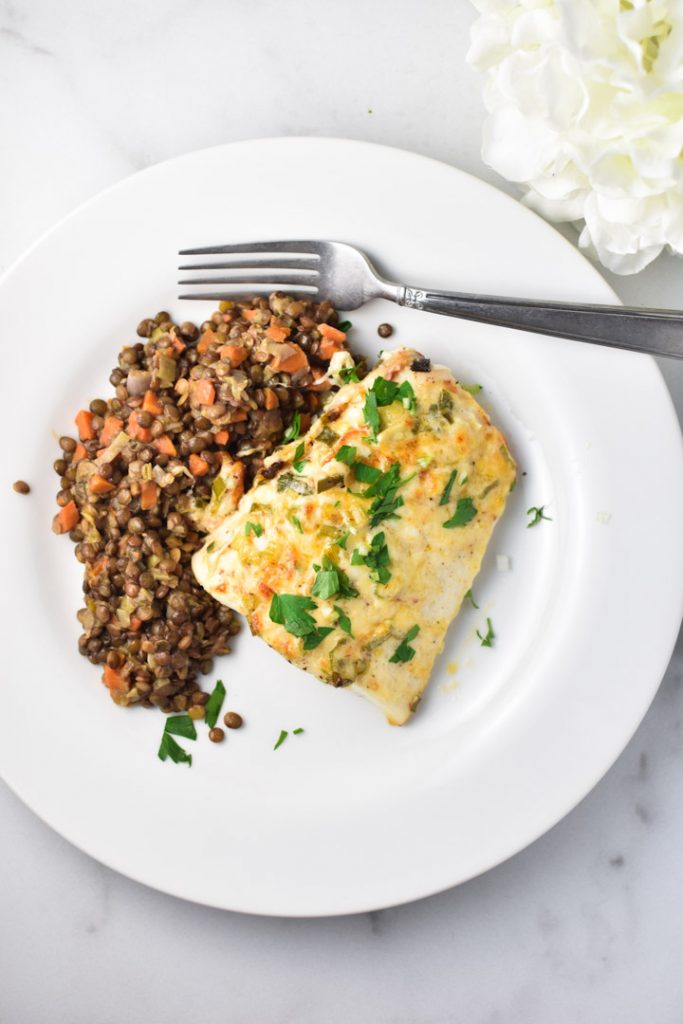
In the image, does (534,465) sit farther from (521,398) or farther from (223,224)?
(223,224)

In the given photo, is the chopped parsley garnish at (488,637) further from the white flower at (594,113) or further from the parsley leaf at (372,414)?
the white flower at (594,113)

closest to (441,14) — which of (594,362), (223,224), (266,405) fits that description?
(223,224)

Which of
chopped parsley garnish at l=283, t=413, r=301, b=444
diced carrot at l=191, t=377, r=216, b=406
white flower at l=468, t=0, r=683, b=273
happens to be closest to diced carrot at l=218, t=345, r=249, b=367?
diced carrot at l=191, t=377, r=216, b=406

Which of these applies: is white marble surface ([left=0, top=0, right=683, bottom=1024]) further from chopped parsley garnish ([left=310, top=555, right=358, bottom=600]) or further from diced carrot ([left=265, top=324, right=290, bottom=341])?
chopped parsley garnish ([left=310, top=555, right=358, bottom=600])

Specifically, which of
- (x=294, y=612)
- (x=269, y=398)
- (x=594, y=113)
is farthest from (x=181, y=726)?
(x=594, y=113)

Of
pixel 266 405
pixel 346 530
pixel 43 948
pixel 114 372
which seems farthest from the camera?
pixel 43 948

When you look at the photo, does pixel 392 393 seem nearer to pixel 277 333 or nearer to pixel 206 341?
pixel 277 333
